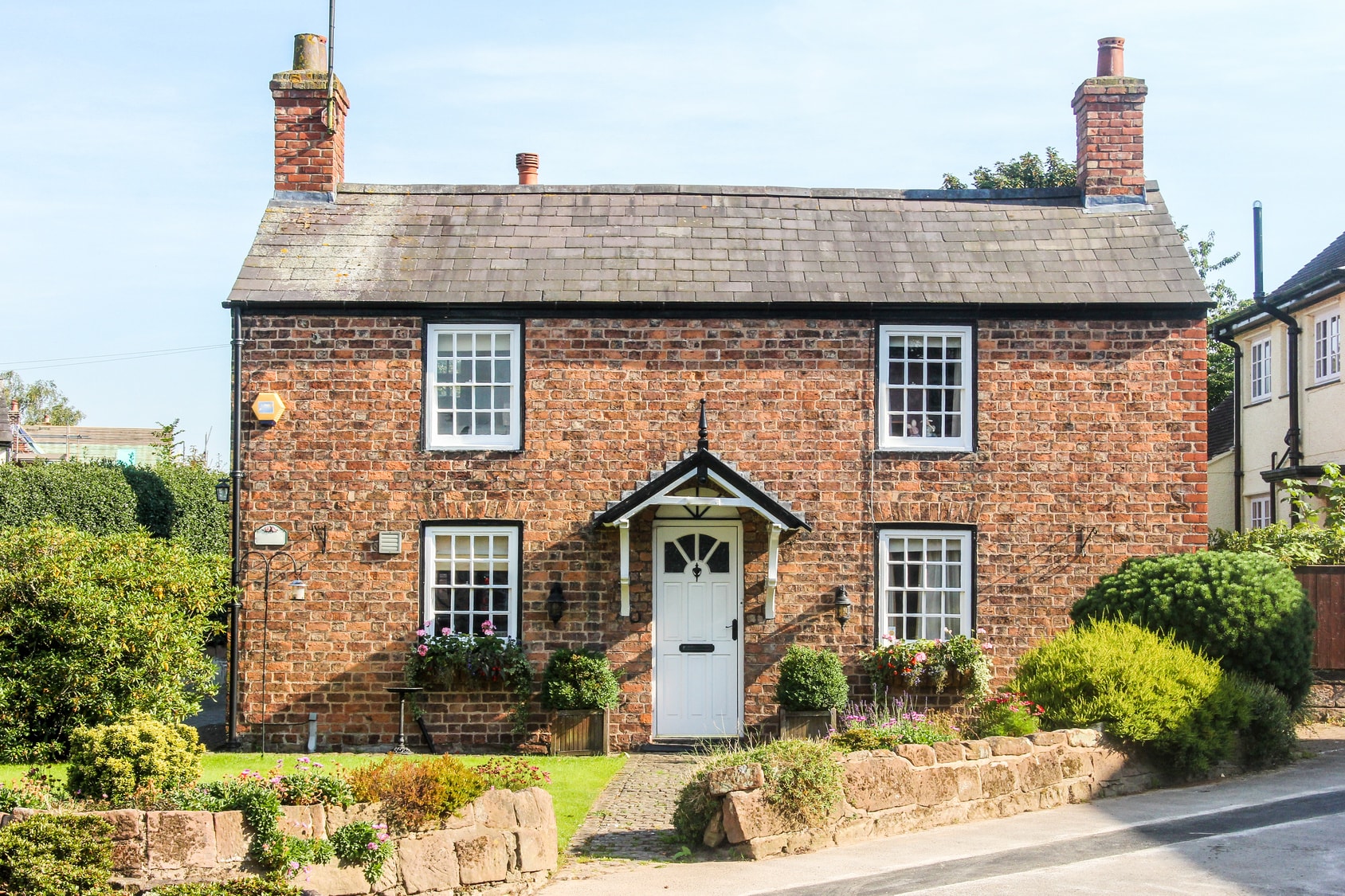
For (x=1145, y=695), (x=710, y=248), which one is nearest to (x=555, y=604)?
(x=710, y=248)

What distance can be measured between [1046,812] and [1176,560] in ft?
13.1

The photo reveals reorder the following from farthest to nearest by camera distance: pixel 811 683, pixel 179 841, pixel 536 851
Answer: pixel 811 683
pixel 536 851
pixel 179 841

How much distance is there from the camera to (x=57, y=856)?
24.3 ft

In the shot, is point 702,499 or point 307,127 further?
point 307,127

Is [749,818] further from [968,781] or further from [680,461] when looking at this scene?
[680,461]

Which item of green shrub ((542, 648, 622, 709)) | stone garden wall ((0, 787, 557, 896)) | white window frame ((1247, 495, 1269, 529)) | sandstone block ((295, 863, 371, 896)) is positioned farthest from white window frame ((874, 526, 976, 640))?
white window frame ((1247, 495, 1269, 529))

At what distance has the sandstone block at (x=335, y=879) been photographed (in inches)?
304

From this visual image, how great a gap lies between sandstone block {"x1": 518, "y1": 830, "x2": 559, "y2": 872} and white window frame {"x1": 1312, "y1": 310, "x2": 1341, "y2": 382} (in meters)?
18.1

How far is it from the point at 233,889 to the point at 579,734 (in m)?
6.65

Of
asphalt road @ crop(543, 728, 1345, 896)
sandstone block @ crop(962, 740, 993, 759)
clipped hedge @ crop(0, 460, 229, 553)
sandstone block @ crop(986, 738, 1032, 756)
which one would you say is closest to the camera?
asphalt road @ crop(543, 728, 1345, 896)

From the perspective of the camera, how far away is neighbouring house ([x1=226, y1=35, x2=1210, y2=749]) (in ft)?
47.0

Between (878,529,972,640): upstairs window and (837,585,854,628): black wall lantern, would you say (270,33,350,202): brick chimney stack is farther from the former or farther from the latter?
(878,529,972,640): upstairs window

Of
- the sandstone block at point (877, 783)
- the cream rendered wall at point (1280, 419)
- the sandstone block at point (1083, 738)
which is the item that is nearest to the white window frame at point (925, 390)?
the sandstone block at point (1083, 738)

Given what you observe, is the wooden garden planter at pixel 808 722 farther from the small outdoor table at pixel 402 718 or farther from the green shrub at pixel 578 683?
the small outdoor table at pixel 402 718
